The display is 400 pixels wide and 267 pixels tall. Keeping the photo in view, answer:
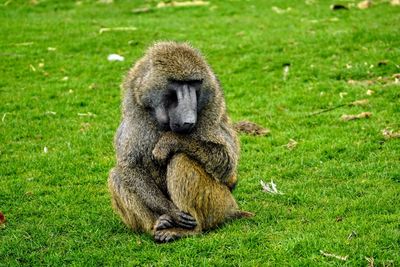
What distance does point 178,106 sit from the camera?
20.0ft

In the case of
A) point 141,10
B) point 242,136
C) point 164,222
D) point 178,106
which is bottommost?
point 242,136

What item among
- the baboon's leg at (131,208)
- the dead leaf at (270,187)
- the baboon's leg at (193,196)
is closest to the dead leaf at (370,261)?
the baboon's leg at (193,196)

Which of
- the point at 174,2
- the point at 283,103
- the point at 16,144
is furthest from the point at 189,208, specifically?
the point at 174,2

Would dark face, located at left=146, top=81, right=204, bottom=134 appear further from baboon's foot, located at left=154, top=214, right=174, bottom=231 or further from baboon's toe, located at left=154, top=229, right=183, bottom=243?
baboon's toe, located at left=154, top=229, right=183, bottom=243

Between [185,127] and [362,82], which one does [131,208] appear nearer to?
[185,127]

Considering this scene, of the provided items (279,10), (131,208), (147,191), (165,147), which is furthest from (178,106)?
(279,10)

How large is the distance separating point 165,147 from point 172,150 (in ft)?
0.25

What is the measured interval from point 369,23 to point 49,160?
8.90 m

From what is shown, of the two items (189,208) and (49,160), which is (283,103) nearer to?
(49,160)

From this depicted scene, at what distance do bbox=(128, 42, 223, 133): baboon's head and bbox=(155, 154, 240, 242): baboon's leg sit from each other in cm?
37

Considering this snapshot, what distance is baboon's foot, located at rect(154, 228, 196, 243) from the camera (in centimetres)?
650

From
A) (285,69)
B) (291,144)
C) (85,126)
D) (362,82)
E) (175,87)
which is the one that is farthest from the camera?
(285,69)

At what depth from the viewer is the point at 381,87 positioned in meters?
11.7

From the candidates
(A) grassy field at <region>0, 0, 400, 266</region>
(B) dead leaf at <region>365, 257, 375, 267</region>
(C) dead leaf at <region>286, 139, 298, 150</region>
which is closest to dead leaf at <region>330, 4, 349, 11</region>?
(A) grassy field at <region>0, 0, 400, 266</region>
